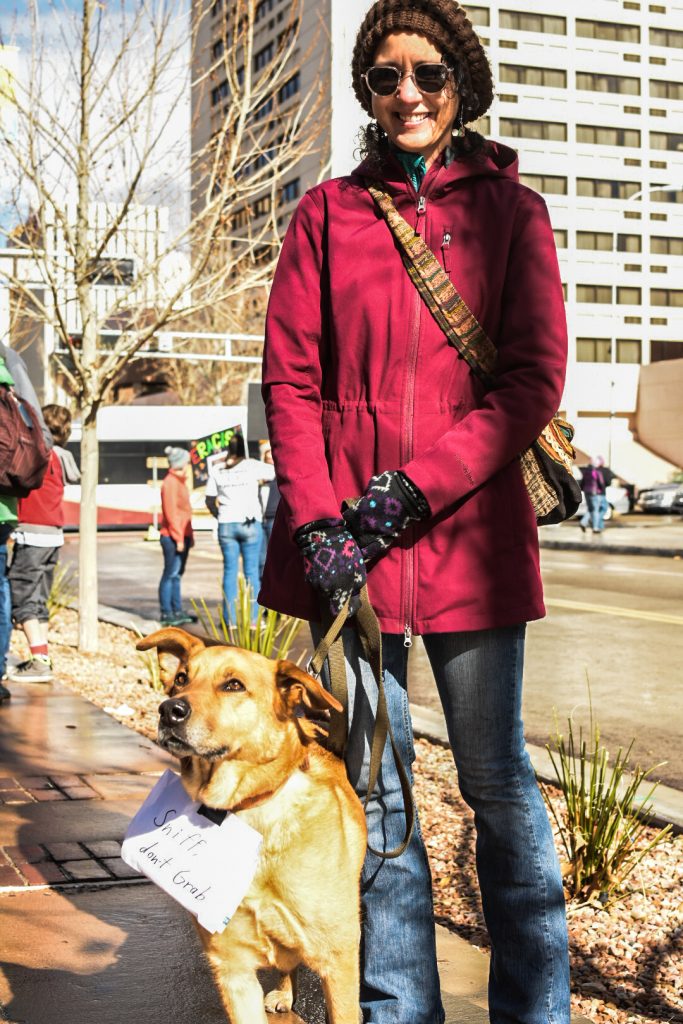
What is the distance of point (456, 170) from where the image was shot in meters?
2.65

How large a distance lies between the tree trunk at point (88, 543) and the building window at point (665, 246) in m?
69.4

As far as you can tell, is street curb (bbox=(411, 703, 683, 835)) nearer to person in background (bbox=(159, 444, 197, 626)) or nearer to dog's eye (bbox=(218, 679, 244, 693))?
dog's eye (bbox=(218, 679, 244, 693))

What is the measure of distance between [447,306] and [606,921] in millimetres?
2160

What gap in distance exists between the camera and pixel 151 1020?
299 centimetres

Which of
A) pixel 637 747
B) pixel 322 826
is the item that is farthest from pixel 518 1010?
pixel 637 747

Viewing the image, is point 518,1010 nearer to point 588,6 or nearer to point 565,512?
point 565,512

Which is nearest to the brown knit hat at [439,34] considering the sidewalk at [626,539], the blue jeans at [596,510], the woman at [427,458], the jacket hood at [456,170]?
the woman at [427,458]

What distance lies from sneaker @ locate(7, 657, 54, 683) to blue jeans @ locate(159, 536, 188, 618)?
3800 mm

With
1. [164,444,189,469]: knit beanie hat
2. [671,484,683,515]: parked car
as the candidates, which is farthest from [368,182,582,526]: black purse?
[671,484,683,515]: parked car

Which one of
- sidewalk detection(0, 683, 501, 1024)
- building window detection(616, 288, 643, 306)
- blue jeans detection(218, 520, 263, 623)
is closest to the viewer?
sidewalk detection(0, 683, 501, 1024)

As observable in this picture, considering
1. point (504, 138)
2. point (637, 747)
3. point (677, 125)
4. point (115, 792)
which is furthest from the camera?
point (677, 125)

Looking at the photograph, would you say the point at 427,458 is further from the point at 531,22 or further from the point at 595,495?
the point at 531,22

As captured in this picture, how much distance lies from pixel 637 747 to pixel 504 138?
68.4 metres

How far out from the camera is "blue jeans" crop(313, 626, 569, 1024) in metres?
2.57
